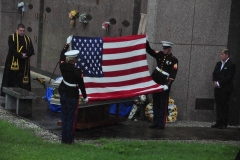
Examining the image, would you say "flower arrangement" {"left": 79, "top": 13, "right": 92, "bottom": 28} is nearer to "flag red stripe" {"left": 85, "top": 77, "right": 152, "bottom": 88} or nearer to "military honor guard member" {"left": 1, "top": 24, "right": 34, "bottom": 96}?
"military honor guard member" {"left": 1, "top": 24, "right": 34, "bottom": 96}

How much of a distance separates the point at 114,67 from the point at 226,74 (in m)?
2.64

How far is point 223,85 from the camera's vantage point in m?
13.9

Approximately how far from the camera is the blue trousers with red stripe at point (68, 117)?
426 inches

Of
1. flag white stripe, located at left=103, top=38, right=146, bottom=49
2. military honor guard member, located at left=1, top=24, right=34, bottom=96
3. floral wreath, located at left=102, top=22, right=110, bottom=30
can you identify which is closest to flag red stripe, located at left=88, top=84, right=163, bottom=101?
flag white stripe, located at left=103, top=38, right=146, bottom=49

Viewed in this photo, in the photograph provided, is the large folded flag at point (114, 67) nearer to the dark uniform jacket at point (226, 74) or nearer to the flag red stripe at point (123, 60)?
the flag red stripe at point (123, 60)

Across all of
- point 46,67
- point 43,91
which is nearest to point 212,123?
point 43,91

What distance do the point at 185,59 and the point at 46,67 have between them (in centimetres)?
853

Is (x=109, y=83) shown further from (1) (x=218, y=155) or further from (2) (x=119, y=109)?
(1) (x=218, y=155)

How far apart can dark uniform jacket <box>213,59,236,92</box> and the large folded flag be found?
155 centimetres

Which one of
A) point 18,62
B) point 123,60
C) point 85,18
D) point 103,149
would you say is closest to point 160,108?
point 123,60

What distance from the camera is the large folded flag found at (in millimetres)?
12547

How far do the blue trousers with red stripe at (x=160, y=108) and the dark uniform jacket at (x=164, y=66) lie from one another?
251 mm

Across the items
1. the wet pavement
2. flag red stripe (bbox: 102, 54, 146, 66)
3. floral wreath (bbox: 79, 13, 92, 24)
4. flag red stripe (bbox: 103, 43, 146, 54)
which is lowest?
the wet pavement

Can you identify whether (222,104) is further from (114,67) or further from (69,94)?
(69,94)
